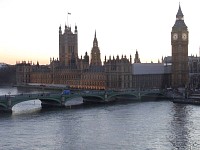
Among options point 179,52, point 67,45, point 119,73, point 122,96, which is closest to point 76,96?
point 122,96

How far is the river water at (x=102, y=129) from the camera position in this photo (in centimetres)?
2929

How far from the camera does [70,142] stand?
3042 centimetres

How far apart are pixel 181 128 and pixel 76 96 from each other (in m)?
19.7

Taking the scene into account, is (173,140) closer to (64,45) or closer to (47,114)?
(47,114)

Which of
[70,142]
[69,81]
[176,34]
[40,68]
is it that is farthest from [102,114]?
[40,68]

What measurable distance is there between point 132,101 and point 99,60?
38800 mm

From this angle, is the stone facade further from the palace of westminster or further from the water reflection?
the water reflection

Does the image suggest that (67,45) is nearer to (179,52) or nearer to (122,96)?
(179,52)

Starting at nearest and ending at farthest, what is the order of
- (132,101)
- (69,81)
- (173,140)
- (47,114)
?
(173,140), (47,114), (132,101), (69,81)

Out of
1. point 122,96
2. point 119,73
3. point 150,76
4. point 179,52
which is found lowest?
point 122,96

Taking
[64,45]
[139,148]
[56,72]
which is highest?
[64,45]

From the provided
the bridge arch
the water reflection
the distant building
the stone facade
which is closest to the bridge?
the bridge arch

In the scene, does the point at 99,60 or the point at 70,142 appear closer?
the point at 70,142

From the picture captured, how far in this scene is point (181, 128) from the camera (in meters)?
34.8
